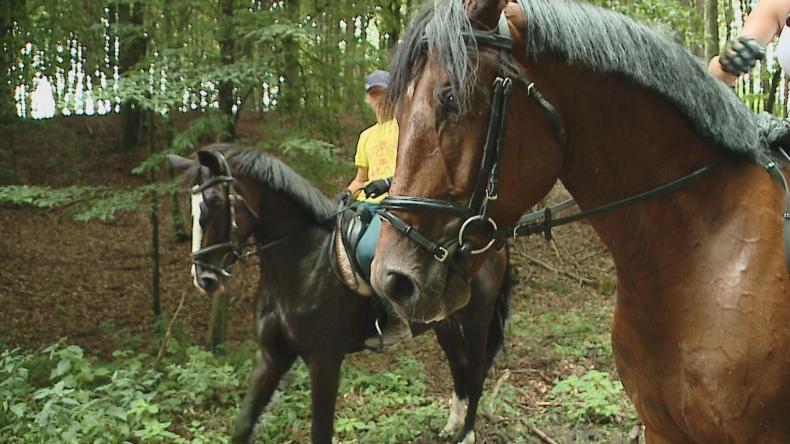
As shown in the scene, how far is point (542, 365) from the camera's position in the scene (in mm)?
7516

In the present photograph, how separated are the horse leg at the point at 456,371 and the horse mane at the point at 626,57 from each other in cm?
402

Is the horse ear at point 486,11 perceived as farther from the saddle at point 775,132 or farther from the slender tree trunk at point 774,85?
the slender tree trunk at point 774,85

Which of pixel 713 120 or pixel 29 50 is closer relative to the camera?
pixel 713 120

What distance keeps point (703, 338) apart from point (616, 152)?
0.62 meters

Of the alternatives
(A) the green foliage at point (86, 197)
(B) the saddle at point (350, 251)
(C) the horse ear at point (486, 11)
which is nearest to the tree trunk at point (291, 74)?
(A) the green foliage at point (86, 197)

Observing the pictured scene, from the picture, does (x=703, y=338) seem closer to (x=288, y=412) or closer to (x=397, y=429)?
(x=397, y=429)

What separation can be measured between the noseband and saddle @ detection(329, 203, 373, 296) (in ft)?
9.39

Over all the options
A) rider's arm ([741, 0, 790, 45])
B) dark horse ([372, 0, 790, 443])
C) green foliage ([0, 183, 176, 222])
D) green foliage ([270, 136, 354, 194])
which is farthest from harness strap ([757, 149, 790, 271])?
green foliage ([0, 183, 176, 222])

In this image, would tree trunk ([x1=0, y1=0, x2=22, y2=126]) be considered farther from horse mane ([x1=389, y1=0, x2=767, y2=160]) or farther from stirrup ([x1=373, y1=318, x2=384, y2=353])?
horse mane ([x1=389, y1=0, x2=767, y2=160])

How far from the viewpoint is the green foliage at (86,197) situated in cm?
614

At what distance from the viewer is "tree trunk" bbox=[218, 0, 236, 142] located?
6734mm

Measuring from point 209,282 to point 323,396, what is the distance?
1195mm

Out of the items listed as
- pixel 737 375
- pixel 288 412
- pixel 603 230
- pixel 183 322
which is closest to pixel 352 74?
pixel 288 412

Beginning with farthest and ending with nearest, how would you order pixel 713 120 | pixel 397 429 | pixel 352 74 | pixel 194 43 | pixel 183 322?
pixel 183 322 → pixel 352 74 → pixel 194 43 → pixel 397 429 → pixel 713 120
